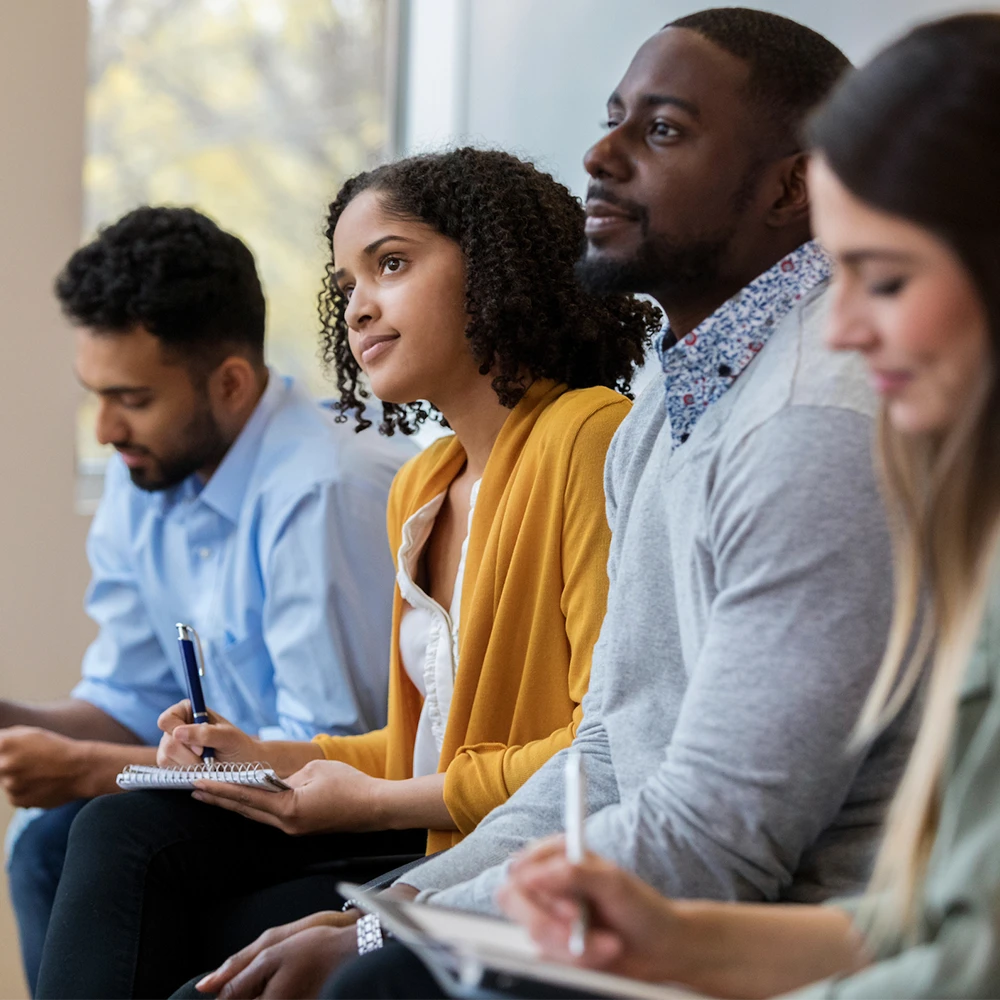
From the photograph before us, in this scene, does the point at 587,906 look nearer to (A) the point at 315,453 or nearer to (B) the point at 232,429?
(A) the point at 315,453

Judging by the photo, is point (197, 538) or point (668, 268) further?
point (197, 538)

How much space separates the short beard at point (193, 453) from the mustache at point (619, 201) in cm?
108

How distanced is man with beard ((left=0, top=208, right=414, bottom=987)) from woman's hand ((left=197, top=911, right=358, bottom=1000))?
1.91 ft

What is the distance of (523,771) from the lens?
1.37m

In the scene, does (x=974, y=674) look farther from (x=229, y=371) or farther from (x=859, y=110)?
(x=229, y=371)

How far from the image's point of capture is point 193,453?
2115mm

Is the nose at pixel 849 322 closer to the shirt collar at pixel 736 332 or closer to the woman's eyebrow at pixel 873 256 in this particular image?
the woman's eyebrow at pixel 873 256

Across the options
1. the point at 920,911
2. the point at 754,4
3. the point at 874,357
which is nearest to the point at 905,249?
the point at 874,357

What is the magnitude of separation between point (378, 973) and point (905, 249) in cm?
62

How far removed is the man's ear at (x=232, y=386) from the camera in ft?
7.02

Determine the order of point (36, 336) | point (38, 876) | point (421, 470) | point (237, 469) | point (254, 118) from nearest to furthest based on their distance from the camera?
1. point (421, 470)
2. point (38, 876)
3. point (237, 469)
4. point (36, 336)
5. point (254, 118)

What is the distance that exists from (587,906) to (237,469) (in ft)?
4.61

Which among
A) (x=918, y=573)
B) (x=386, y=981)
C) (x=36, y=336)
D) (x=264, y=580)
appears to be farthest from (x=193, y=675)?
(x=36, y=336)

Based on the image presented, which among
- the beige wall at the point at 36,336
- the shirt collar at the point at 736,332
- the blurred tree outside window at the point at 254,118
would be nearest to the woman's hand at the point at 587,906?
the shirt collar at the point at 736,332
